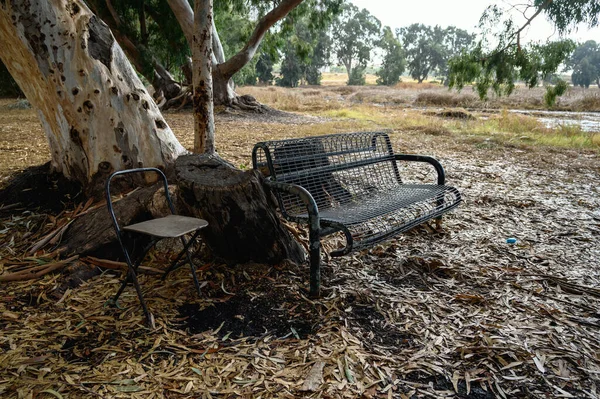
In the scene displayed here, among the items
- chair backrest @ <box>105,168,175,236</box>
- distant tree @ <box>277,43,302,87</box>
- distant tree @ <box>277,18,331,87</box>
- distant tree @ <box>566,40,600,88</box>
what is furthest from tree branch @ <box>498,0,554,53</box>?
distant tree @ <box>566,40,600,88</box>

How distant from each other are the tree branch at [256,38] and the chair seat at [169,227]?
10.7m

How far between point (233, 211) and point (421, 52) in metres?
82.6

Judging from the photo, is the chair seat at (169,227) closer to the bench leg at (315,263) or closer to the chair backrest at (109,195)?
the chair backrest at (109,195)

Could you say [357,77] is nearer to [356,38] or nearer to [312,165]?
[356,38]

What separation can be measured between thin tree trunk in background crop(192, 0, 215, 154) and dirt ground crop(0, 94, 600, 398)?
2496 millimetres

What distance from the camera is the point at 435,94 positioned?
31719mm

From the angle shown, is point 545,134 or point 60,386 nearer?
point 60,386

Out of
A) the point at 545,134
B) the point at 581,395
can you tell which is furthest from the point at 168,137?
the point at 545,134

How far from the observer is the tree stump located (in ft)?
9.86

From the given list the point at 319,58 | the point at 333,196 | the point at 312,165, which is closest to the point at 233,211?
the point at 312,165

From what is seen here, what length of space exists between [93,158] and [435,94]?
31258 millimetres

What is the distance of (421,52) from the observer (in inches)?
3051

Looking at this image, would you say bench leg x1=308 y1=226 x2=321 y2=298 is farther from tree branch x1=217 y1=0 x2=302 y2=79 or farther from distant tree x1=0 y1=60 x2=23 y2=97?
distant tree x1=0 y1=60 x2=23 y2=97

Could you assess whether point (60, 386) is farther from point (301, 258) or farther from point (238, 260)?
point (301, 258)
